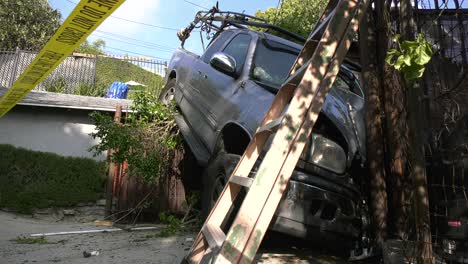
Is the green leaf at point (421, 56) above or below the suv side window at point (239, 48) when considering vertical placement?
below

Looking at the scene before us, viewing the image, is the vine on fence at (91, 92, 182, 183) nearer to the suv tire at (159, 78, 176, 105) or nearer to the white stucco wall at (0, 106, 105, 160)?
the suv tire at (159, 78, 176, 105)

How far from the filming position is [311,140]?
12.4 feet

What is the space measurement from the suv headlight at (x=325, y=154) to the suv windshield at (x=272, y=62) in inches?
41.7

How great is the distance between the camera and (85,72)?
18922 millimetres

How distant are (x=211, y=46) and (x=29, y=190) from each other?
6.44 m

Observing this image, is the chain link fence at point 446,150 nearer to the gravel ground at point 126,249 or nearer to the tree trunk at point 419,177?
the tree trunk at point 419,177

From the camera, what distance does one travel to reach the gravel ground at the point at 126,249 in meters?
4.30

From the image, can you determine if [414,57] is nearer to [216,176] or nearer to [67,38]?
[216,176]

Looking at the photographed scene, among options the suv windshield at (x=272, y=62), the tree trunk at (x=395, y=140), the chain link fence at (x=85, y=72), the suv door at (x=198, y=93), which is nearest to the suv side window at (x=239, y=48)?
the suv windshield at (x=272, y=62)

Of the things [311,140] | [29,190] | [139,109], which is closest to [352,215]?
[311,140]

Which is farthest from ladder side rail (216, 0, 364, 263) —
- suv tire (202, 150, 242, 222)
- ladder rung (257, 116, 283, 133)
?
suv tire (202, 150, 242, 222)

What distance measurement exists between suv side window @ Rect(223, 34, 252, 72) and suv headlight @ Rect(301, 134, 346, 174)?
1.61 meters

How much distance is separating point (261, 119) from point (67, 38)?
215 cm

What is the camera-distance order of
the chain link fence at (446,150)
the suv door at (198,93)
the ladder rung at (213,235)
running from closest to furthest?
the ladder rung at (213,235)
the chain link fence at (446,150)
the suv door at (198,93)
